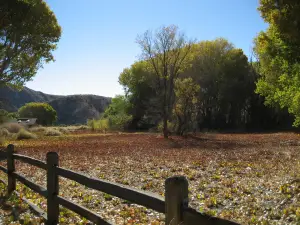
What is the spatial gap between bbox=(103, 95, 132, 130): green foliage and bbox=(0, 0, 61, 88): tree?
87.9 ft

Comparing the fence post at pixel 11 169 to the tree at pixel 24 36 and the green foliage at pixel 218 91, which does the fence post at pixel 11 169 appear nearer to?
the tree at pixel 24 36

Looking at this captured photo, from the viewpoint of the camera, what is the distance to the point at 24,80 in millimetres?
23750

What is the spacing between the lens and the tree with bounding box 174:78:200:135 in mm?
32000

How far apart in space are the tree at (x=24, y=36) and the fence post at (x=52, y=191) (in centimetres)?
1693

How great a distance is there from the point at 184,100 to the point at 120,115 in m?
21.0

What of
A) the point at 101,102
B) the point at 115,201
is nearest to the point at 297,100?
the point at 115,201

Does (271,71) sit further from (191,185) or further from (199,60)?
(199,60)

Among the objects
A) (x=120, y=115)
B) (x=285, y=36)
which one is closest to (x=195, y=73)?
(x=120, y=115)

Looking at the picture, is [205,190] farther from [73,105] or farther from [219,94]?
[73,105]

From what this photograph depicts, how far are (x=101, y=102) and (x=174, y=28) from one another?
4642 inches

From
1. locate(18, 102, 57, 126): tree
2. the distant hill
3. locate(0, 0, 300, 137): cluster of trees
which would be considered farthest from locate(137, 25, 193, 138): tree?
the distant hill

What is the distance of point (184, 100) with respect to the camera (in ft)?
107

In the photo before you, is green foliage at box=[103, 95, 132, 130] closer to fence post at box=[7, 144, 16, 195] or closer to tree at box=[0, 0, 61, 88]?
tree at box=[0, 0, 61, 88]

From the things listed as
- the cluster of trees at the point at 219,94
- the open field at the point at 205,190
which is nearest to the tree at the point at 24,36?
the open field at the point at 205,190
